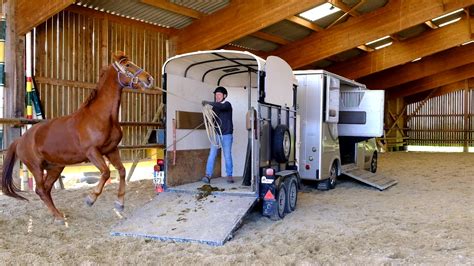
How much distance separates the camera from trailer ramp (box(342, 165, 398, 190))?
871 cm

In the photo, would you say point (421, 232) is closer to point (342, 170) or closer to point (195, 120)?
point (195, 120)

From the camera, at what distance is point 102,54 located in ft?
30.5

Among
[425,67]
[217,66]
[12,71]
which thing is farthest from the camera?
[425,67]

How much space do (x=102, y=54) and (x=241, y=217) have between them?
5.91 metres

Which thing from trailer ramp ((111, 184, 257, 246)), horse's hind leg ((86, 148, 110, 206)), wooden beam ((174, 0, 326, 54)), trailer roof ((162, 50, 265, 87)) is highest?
wooden beam ((174, 0, 326, 54))

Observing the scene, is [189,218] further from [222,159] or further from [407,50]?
[407,50]

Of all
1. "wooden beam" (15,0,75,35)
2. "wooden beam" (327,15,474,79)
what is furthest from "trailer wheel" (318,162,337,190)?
"wooden beam" (327,15,474,79)

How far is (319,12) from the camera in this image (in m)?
11.3

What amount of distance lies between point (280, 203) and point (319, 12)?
7.00 metres

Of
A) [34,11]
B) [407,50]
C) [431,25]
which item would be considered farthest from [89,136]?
[407,50]

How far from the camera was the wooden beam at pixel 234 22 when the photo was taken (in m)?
9.03

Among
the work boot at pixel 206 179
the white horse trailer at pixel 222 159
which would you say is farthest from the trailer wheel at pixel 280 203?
the work boot at pixel 206 179

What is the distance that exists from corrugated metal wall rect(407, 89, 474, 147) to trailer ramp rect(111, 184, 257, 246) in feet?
73.6

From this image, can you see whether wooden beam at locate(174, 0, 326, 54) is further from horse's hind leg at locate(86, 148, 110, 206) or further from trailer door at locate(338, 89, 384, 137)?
horse's hind leg at locate(86, 148, 110, 206)
